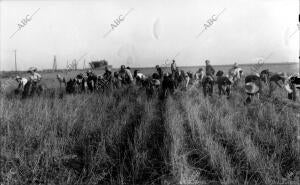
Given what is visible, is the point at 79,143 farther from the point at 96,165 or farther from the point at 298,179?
the point at 298,179

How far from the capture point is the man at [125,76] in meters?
13.1

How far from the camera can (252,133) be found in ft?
18.7

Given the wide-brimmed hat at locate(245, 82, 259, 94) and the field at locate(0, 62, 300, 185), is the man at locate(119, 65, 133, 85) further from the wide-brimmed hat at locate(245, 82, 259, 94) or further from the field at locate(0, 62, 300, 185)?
the field at locate(0, 62, 300, 185)

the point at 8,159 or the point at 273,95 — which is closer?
the point at 8,159

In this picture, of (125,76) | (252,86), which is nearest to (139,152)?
(252,86)

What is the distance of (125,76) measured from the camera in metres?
13.3

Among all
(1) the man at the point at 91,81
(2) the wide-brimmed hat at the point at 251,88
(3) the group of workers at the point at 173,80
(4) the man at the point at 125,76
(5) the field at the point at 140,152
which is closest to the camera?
(5) the field at the point at 140,152

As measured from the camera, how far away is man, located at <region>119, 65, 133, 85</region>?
13.1 meters

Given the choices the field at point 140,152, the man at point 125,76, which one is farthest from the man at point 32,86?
the field at point 140,152

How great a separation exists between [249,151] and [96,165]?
2.04m

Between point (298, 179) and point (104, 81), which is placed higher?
point (104, 81)

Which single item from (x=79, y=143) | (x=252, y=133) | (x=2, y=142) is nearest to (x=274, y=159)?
(x=252, y=133)

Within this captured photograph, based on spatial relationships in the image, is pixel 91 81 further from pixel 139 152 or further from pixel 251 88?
pixel 139 152

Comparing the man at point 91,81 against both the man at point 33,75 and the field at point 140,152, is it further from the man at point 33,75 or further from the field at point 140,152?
the field at point 140,152
